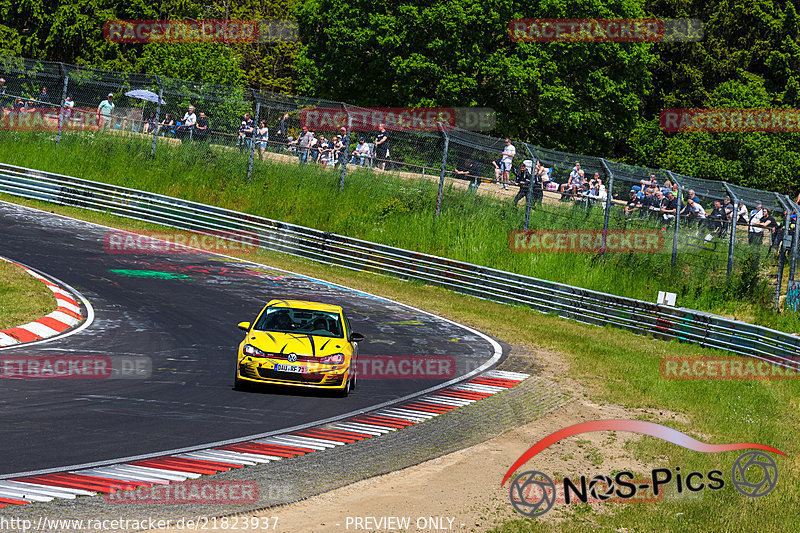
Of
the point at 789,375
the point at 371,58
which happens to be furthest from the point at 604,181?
the point at 371,58

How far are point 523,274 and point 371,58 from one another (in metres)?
26.9

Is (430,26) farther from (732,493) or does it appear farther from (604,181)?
(732,493)

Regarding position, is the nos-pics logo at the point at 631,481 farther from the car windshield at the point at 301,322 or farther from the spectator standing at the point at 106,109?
the spectator standing at the point at 106,109

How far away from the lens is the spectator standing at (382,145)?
2799cm

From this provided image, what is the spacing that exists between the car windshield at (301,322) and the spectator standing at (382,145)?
1439 centimetres

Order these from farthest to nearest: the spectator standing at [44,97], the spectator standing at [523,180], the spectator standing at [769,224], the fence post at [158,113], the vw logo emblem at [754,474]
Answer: the spectator standing at [44,97]
the fence post at [158,113]
the spectator standing at [523,180]
the spectator standing at [769,224]
the vw logo emblem at [754,474]

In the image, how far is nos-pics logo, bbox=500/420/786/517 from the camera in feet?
31.6

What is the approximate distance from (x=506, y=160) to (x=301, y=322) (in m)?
13.4

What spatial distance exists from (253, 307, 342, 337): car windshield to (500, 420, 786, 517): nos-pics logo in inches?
134

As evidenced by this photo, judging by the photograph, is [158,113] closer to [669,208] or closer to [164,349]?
[669,208]

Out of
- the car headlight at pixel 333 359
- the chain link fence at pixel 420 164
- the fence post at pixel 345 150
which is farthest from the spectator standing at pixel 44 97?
the car headlight at pixel 333 359

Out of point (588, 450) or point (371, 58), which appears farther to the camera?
point (371, 58)

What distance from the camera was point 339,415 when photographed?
40.1ft

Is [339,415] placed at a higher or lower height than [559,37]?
lower
